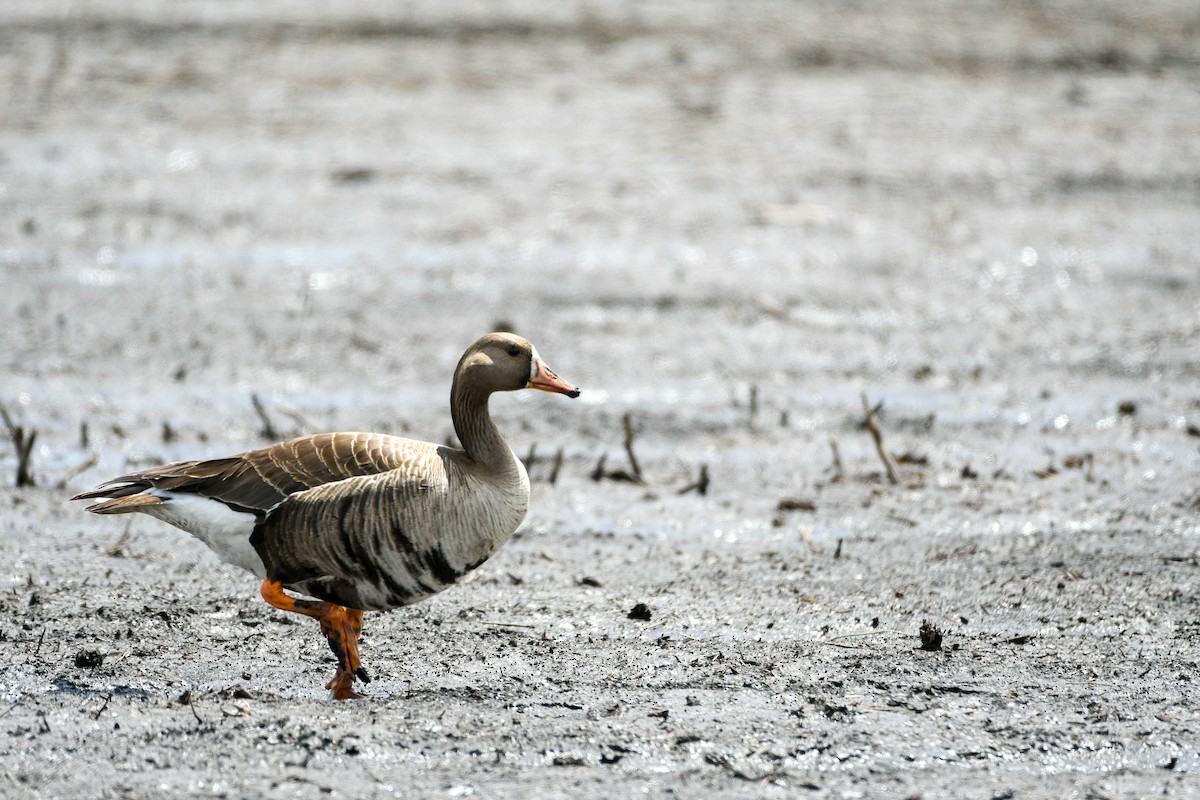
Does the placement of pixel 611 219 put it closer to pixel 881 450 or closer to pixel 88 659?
pixel 881 450

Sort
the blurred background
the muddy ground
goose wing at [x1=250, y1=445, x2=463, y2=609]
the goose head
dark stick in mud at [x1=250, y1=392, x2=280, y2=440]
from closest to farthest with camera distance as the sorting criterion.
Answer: the muddy ground
goose wing at [x1=250, y1=445, x2=463, y2=609]
the goose head
dark stick in mud at [x1=250, y1=392, x2=280, y2=440]
the blurred background

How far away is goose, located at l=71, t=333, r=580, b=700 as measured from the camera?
5297mm

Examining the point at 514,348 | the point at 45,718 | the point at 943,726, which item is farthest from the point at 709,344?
the point at 45,718

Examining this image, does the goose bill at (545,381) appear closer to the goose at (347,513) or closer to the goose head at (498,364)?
the goose head at (498,364)

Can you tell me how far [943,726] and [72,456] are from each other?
5.08 metres

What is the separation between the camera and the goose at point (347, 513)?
530 centimetres

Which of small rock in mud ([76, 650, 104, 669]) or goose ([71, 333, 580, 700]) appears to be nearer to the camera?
goose ([71, 333, 580, 700])

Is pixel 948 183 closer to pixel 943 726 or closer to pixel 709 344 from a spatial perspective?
pixel 709 344

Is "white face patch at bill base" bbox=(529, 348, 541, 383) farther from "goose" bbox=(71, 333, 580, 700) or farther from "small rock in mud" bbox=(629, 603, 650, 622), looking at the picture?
"small rock in mud" bbox=(629, 603, 650, 622)

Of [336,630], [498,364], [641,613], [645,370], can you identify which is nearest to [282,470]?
[336,630]

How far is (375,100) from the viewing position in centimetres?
1331

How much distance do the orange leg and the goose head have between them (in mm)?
1071

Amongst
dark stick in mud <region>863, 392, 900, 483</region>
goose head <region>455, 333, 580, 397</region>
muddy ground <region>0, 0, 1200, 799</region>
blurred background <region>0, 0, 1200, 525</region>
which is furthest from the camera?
blurred background <region>0, 0, 1200, 525</region>

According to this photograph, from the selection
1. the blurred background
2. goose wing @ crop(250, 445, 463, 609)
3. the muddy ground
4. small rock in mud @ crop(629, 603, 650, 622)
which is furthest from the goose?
the blurred background
